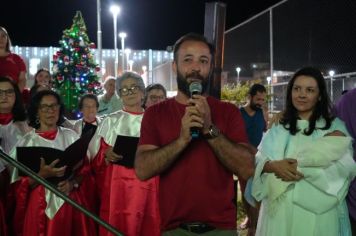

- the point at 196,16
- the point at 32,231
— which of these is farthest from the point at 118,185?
the point at 196,16

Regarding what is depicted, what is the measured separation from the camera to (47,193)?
13.4 feet

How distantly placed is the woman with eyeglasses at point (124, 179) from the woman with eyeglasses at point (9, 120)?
748 millimetres

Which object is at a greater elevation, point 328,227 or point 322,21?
point 322,21

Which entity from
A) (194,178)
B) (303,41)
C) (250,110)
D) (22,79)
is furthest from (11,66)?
(303,41)

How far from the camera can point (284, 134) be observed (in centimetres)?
346

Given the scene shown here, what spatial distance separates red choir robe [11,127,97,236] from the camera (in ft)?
13.3

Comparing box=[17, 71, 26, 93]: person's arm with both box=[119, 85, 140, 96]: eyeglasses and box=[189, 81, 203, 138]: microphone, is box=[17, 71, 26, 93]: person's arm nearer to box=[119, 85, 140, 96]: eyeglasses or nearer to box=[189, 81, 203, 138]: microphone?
box=[119, 85, 140, 96]: eyeglasses

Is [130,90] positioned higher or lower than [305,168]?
higher

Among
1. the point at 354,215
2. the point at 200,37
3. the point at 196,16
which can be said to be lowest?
the point at 354,215

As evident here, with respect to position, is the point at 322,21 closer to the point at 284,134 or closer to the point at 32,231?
the point at 284,134

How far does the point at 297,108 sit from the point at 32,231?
99.7 inches

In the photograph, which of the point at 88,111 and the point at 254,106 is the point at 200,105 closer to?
the point at 88,111

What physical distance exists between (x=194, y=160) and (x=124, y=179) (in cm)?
235

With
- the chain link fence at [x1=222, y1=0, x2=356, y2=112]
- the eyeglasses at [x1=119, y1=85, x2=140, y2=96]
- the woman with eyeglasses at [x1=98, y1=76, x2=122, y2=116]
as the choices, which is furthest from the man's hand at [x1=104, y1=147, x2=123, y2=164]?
the chain link fence at [x1=222, y1=0, x2=356, y2=112]
